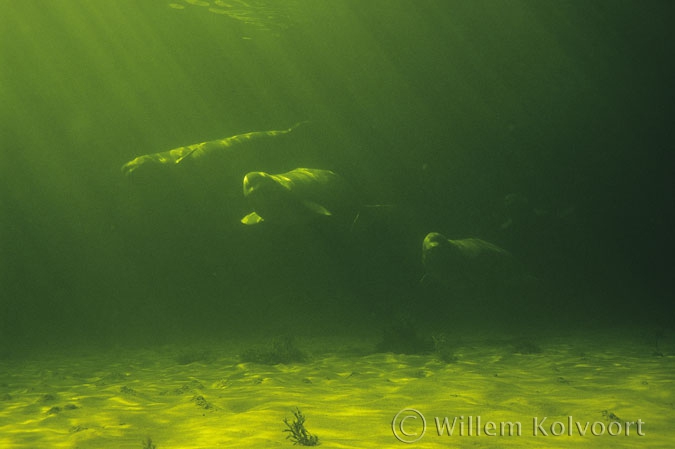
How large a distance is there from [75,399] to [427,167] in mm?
12002

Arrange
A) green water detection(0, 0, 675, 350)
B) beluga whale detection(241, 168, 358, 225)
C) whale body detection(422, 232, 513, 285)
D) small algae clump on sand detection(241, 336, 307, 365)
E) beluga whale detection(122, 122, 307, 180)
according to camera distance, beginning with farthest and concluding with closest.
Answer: green water detection(0, 0, 675, 350) → beluga whale detection(122, 122, 307, 180) → whale body detection(422, 232, 513, 285) → beluga whale detection(241, 168, 358, 225) → small algae clump on sand detection(241, 336, 307, 365)

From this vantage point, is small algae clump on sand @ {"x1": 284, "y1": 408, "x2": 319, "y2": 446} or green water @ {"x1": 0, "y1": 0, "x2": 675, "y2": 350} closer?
small algae clump on sand @ {"x1": 284, "y1": 408, "x2": 319, "y2": 446}

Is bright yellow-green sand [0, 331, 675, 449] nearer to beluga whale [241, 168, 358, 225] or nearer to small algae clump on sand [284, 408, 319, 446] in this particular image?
small algae clump on sand [284, 408, 319, 446]

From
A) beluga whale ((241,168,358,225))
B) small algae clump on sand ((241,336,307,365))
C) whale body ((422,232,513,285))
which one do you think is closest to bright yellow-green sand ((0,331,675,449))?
small algae clump on sand ((241,336,307,365))

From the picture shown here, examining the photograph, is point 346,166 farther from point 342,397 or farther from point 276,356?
point 342,397

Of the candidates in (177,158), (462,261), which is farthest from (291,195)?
(462,261)

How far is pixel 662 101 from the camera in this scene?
53.8 ft

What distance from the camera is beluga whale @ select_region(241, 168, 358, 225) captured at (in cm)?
987

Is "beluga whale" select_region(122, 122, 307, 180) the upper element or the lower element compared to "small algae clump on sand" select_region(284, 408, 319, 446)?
upper

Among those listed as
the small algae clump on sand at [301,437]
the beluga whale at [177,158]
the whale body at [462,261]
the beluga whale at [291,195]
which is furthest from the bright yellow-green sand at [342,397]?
the beluga whale at [177,158]

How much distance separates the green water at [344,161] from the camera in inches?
559

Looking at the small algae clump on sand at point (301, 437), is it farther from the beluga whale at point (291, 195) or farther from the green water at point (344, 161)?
the green water at point (344, 161)

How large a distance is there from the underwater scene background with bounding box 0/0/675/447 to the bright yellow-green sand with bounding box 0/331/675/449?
13.4 ft

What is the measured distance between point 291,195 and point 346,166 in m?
4.96
